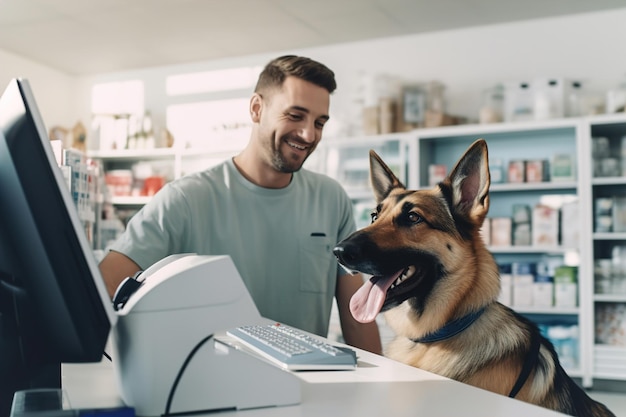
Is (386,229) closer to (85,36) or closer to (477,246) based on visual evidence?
(477,246)

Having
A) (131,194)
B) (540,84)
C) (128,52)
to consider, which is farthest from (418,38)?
(131,194)

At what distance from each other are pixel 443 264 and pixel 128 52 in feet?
17.9

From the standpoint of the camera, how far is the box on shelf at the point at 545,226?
492cm

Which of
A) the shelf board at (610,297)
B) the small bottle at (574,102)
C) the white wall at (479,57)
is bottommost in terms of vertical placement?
the shelf board at (610,297)

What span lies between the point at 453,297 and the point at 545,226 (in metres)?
3.60

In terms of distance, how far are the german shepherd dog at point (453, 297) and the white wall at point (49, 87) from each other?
5687mm

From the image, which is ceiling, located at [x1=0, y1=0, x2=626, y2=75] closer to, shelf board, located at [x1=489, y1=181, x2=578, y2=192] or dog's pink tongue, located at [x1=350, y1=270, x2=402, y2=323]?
shelf board, located at [x1=489, y1=181, x2=578, y2=192]

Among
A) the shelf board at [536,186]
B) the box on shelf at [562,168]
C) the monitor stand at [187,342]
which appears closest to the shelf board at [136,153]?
the shelf board at [536,186]

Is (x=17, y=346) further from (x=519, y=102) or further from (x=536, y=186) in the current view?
(x=519, y=102)

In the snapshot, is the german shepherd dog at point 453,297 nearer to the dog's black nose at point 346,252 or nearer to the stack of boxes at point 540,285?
the dog's black nose at point 346,252

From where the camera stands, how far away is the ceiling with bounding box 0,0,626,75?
198 inches

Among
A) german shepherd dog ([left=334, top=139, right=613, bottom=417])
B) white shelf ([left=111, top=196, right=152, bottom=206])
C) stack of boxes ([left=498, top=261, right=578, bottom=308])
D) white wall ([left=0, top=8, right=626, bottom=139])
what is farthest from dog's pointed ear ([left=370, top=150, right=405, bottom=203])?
white shelf ([left=111, top=196, right=152, bottom=206])

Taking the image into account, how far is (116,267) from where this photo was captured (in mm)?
1826

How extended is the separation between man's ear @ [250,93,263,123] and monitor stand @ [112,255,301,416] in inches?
59.2
